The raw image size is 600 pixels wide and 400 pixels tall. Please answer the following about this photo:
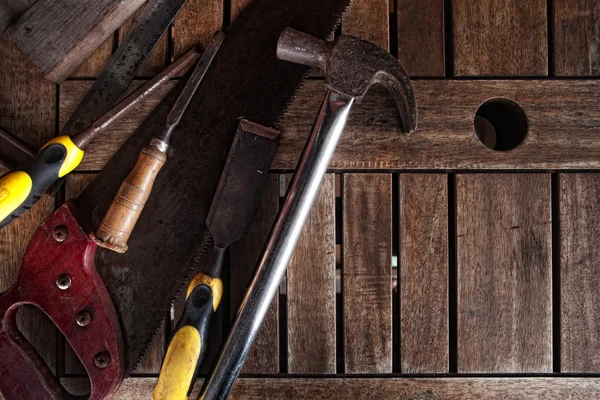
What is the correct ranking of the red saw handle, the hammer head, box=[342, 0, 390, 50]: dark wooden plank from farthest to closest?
1. box=[342, 0, 390, 50]: dark wooden plank
2. the red saw handle
3. the hammer head

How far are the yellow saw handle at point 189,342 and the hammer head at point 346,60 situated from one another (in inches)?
22.8

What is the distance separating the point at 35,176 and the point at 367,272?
0.88 metres

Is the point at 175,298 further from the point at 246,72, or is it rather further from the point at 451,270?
the point at 451,270

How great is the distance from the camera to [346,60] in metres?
1.28

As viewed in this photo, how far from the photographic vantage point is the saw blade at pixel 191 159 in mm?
1443

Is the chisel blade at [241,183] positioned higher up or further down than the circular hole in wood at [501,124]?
further down

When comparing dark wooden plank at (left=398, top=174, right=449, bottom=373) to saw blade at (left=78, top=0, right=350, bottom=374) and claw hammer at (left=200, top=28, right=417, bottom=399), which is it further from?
saw blade at (left=78, top=0, right=350, bottom=374)

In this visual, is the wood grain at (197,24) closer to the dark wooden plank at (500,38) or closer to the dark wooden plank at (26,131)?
the dark wooden plank at (26,131)

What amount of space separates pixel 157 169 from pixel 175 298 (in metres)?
0.36

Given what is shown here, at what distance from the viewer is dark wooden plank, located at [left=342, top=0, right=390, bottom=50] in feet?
4.87


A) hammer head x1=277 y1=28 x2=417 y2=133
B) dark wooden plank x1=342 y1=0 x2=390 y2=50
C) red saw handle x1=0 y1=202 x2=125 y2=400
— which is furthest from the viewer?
dark wooden plank x1=342 y1=0 x2=390 y2=50

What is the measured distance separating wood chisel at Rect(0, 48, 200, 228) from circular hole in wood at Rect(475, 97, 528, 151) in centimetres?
88

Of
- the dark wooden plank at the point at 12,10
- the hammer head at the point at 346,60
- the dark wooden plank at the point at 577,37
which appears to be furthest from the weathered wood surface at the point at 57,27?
Answer: the dark wooden plank at the point at 577,37

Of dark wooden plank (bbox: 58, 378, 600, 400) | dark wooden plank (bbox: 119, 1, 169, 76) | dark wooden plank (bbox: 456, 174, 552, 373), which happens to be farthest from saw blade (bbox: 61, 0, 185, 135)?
dark wooden plank (bbox: 456, 174, 552, 373)
